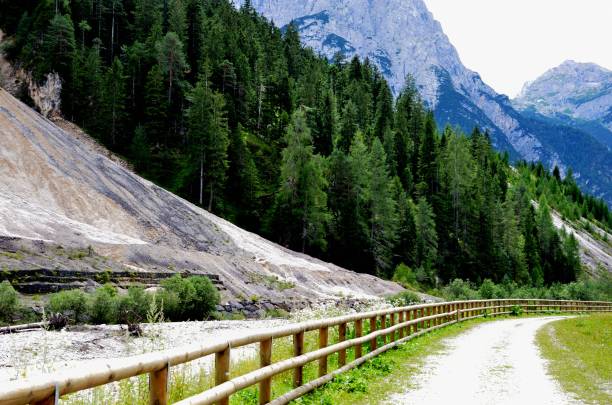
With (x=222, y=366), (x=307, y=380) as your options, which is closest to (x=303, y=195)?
(x=307, y=380)

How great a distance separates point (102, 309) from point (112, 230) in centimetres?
1930

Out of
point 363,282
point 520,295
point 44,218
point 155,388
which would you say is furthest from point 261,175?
point 155,388

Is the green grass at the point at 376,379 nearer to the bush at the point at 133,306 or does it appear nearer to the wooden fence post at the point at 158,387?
the wooden fence post at the point at 158,387

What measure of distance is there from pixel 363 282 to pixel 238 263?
687 inches

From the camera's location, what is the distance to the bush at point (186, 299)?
30469 millimetres

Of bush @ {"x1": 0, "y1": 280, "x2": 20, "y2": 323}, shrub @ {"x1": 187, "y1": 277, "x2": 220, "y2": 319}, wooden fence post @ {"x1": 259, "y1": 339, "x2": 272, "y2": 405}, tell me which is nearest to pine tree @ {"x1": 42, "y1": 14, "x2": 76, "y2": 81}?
shrub @ {"x1": 187, "y1": 277, "x2": 220, "y2": 319}

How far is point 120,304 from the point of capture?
2656 cm

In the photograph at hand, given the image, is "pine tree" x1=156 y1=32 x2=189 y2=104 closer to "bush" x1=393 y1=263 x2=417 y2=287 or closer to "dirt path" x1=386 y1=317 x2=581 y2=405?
"bush" x1=393 y1=263 x2=417 y2=287

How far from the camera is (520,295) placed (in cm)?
7038

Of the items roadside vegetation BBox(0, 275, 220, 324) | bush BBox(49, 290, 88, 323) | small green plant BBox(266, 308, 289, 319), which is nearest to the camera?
roadside vegetation BBox(0, 275, 220, 324)

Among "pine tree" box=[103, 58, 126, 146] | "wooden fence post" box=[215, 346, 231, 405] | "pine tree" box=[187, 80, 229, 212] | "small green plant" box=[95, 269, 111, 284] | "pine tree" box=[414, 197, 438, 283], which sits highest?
"pine tree" box=[103, 58, 126, 146]

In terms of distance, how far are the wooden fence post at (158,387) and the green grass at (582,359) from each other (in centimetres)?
783

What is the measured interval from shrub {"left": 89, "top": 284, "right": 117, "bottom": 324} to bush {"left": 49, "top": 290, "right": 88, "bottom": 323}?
345mm

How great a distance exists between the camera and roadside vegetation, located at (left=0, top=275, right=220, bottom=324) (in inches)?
961
